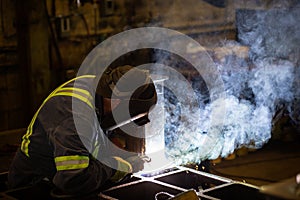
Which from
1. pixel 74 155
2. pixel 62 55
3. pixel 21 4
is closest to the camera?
pixel 74 155

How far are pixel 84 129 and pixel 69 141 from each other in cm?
10

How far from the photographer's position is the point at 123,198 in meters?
3.00

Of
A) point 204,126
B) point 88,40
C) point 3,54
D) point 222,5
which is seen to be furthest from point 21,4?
point 222,5

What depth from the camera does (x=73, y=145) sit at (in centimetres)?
265

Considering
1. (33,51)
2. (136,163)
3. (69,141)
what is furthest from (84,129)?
(33,51)

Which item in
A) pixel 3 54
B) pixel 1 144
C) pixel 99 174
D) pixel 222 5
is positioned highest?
pixel 222 5

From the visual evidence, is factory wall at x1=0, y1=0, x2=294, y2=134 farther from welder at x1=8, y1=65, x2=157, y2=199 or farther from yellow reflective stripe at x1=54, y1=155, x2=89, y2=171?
yellow reflective stripe at x1=54, y1=155, x2=89, y2=171

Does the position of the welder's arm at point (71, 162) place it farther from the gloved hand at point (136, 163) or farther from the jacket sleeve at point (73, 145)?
the gloved hand at point (136, 163)

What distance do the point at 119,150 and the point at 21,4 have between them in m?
2.90

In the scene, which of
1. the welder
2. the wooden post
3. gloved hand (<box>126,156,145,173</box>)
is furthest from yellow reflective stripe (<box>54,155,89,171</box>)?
the wooden post

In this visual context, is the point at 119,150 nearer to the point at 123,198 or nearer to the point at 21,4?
the point at 123,198

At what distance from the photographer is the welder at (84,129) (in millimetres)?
2658

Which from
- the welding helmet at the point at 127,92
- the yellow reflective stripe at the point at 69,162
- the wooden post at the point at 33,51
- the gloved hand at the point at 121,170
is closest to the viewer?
the yellow reflective stripe at the point at 69,162

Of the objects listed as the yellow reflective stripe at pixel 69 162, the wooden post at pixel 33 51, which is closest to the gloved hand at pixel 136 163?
the yellow reflective stripe at pixel 69 162
